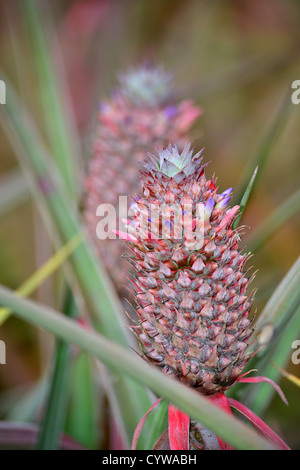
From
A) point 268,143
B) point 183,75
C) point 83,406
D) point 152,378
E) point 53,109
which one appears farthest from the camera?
point 183,75

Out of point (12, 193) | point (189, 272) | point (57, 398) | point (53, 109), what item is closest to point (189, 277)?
point (189, 272)

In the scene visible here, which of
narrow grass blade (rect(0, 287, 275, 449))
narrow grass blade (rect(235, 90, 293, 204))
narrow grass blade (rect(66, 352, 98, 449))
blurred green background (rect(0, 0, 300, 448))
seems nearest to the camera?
narrow grass blade (rect(0, 287, 275, 449))

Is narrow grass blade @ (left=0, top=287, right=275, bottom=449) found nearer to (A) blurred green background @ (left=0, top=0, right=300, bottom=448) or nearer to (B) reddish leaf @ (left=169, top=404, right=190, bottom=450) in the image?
(B) reddish leaf @ (left=169, top=404, right=190, bottom=450)

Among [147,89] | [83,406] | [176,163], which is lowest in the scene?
[83,406]

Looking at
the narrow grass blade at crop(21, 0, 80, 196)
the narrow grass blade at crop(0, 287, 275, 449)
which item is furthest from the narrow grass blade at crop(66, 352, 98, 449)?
the narrow grass blade at crop(0, 287, 275, 449)

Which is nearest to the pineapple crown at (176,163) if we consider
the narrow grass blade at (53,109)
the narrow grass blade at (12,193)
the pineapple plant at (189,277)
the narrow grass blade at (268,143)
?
the pineapple plant at (189,277)

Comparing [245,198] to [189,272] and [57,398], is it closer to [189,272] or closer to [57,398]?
[189,272]
